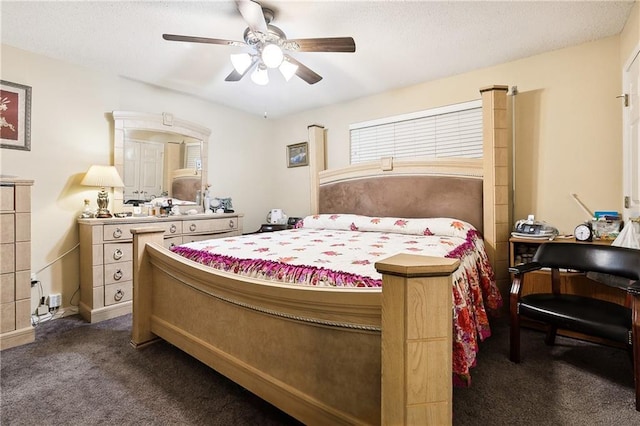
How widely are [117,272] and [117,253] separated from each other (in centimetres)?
18

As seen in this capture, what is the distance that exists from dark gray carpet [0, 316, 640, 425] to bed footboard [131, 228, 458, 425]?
0.16 meters

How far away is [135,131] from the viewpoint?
3.30 m

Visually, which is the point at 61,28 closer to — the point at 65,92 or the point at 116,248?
the point at 65,92

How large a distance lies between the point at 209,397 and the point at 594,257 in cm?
255

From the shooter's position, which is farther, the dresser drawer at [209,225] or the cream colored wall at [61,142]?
the dresser drawer at [209,225]

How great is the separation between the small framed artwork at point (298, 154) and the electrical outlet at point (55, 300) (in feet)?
10.4

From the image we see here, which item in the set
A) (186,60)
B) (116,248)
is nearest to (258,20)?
(186,60)

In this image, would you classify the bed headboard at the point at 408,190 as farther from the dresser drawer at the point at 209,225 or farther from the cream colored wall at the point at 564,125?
the dresser drawer at the point at 209,225

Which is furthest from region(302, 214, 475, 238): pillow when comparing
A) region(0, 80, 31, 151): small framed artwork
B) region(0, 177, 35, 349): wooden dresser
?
region(0, 80, 31, 151): small framed artwork

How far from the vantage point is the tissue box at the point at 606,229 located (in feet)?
7.68

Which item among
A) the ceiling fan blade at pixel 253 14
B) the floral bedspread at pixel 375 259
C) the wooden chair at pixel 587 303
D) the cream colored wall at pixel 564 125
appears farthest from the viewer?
the cream colored wall at pixel 564 125

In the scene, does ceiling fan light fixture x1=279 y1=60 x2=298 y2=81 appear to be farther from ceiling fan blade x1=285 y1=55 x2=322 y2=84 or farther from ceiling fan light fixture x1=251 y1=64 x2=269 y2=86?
ceiling fan light fixture x1=251 y1=64 x2=269 y2=86

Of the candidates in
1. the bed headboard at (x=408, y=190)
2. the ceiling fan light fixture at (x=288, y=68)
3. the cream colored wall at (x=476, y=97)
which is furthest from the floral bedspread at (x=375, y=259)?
the ceiling fan light fixture at (x=288, y=68)

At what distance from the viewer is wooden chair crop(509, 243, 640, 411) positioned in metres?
1.53
